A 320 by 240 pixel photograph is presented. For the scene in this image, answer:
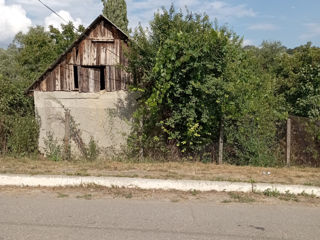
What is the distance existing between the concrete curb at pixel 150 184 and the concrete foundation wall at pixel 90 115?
3.37m

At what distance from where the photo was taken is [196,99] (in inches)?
322

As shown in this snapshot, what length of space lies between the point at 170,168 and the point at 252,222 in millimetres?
3621

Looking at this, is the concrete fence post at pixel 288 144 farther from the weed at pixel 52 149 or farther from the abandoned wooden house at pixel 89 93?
the weed at pixel 52 149

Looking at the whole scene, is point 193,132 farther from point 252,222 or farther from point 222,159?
point 252,222

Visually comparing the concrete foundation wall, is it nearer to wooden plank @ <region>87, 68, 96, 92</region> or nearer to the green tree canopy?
wooden plank @ <region>87, 68, 96, 92</region>

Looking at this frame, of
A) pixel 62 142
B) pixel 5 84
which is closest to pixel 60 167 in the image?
pixel 62 142

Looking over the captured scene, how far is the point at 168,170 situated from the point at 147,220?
321 centimetres

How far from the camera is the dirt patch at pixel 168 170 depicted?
6992 mm

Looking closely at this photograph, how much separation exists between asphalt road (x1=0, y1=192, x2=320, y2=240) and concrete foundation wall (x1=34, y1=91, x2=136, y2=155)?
4.50m

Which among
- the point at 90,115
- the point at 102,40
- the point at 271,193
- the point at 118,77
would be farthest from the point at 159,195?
the point at 102,40

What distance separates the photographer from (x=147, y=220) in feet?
15.0

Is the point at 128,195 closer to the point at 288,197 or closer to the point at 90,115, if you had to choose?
the point at 288,197

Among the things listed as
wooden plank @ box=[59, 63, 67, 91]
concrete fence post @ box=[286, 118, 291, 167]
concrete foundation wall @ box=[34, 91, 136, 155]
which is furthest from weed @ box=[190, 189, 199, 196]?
wooden plank @ box=[59, 63, 67, 91]

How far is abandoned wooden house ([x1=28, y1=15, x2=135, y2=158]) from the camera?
33.1 feet
